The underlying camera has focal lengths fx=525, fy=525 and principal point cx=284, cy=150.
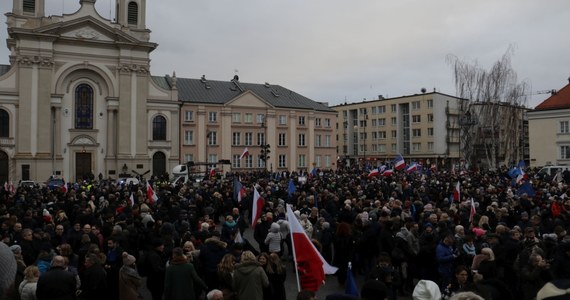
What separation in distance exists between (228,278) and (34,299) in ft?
8.96

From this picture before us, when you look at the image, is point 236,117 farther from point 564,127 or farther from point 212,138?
point 564,127

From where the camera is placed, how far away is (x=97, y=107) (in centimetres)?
5259

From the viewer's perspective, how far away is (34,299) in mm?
7395

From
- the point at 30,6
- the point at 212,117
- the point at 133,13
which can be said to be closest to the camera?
the point at 30,6

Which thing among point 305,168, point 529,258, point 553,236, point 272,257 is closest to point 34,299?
point 272,257

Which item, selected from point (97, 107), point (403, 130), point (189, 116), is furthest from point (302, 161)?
point (97, 107)

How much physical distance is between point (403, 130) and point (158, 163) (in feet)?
144

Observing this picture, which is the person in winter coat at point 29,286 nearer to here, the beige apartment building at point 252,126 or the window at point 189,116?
the beige apartment building at point 252,126

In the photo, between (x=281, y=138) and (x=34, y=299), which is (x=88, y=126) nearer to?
(x=281, y=138)

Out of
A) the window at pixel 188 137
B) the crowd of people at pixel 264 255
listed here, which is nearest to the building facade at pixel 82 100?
the window at pixel 188 137

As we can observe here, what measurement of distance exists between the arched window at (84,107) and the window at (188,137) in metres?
10.5

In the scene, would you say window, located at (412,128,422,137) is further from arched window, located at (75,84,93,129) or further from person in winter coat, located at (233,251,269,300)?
person in winter coat, located at (233,251,269,300)

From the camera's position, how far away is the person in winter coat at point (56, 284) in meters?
7.20

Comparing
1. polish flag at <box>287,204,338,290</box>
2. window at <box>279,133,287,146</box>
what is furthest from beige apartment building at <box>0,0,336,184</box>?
polish flag at <box>287,204,338,290</box>
